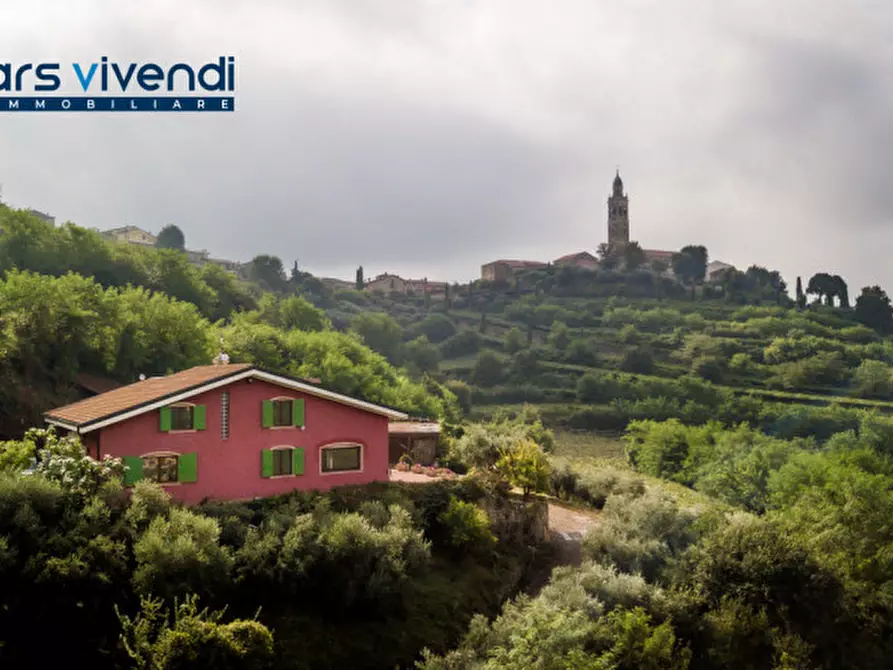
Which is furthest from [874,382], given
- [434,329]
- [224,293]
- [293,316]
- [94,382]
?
[94,382]

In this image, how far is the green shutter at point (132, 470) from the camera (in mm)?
23547

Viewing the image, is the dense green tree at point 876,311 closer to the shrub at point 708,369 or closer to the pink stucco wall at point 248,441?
the shrub at point 708,369

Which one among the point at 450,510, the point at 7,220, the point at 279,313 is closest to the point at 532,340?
the point at 279,313

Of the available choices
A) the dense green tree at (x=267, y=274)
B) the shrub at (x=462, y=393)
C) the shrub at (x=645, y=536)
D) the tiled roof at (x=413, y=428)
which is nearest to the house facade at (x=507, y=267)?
the dense green tree at (x=267, y=274)

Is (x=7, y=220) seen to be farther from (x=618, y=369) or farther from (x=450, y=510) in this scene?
(x=618, y=369)

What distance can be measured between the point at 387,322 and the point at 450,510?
78.4 metres

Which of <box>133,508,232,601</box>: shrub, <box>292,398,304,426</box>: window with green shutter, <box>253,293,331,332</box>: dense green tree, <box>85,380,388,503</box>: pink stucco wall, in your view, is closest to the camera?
<box>133,508,232,601</box>: shrub

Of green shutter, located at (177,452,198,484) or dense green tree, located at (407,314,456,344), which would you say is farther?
dense green tree, located at (407,314,456,344)

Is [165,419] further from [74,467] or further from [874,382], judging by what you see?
[874,382]

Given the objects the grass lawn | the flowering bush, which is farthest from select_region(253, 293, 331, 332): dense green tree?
the flowering bush

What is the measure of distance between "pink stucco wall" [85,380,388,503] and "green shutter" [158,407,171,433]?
19 centimetres

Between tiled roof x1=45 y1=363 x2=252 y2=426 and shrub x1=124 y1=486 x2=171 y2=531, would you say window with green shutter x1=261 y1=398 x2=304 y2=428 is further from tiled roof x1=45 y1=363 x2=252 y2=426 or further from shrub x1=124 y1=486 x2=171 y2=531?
shrub x1=124 y1=486 x2=171 y2=531

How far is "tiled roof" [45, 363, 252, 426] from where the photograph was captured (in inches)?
950

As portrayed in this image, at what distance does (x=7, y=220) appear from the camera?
5631 cm
